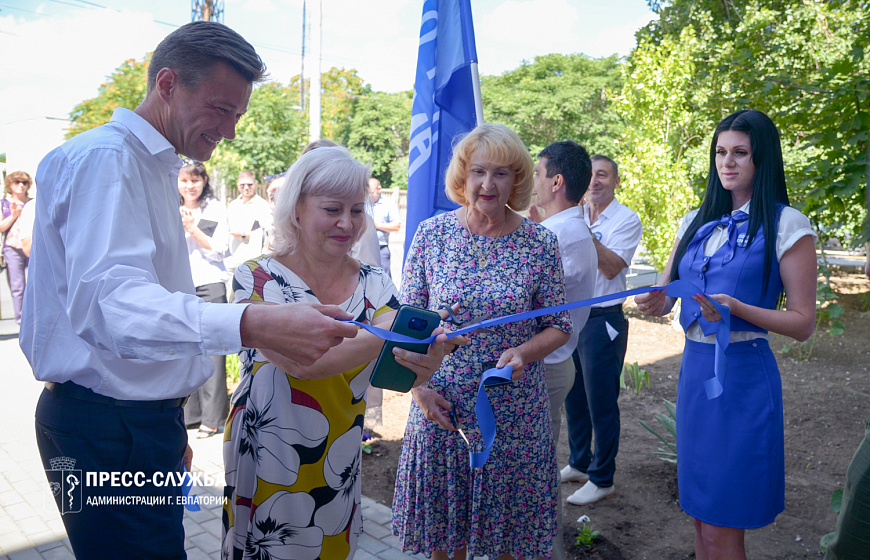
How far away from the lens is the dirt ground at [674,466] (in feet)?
10.9

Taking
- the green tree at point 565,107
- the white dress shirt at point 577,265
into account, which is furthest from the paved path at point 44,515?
the green tree at point 565,107

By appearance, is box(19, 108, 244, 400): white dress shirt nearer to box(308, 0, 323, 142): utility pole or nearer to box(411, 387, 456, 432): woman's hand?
box(411, 387, 456, 432): woman's hand

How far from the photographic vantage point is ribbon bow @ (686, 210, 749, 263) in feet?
7.75

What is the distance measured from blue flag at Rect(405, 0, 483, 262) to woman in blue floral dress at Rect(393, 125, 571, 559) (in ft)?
3.83

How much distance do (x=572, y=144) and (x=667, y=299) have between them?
1.27 meters

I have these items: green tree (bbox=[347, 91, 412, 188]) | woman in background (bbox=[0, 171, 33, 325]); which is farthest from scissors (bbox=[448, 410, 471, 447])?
green tree (bbox=[347, 91, 412, 188])

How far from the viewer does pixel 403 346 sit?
71.7 inches

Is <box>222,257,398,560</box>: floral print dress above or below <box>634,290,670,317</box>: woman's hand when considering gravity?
below

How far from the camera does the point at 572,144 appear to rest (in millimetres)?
3512

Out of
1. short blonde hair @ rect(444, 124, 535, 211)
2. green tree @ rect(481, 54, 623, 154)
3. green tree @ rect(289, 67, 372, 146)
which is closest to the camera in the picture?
short blonde hair @ rect(444, 124, 535, 211)

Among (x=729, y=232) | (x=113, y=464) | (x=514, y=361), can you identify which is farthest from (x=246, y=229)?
(x=729, y=232)

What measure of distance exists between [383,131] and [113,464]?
137ft

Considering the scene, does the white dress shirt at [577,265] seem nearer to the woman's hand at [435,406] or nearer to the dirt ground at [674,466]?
the woman's hand at [435,406]

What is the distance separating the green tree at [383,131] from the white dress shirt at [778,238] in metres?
39.4
